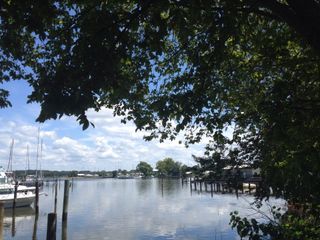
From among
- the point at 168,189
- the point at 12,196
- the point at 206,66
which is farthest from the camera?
the point at 168,189

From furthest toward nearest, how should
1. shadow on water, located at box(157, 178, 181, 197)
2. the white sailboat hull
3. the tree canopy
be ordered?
1. shadow on water, located at box(157, 178, 181, 197)
2. the white sailboat hull
3. the tree canopy

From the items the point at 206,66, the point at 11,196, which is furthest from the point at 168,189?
the point at 206,66

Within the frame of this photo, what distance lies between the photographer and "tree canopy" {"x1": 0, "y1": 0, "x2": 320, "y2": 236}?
5031mm

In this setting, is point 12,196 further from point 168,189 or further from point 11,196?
point 168,189

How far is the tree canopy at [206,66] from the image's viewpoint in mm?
5031

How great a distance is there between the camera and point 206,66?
7133 millimetres

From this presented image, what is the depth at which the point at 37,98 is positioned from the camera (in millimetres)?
5242

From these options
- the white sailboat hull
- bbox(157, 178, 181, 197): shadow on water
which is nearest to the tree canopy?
the white sailboat hull

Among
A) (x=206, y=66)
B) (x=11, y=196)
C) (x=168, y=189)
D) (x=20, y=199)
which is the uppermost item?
(x=206, y=66)

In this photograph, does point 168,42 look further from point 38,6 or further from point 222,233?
point 222,233

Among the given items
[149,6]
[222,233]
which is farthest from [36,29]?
[222,233]

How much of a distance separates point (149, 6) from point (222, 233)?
27300 mm

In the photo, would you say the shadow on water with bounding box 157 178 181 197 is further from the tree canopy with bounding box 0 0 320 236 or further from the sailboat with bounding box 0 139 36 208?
the tree canopy with bounding box 0 0 320 236

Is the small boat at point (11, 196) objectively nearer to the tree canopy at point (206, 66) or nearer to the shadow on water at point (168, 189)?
the shadow on water at point (168, 189)
